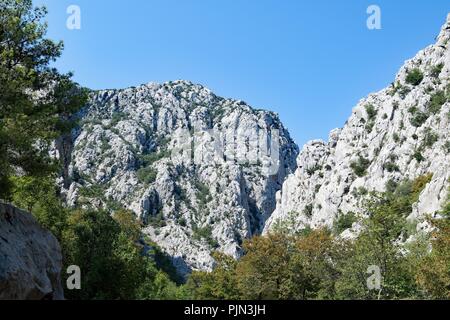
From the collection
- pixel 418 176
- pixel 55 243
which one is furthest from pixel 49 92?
pixel 418 176

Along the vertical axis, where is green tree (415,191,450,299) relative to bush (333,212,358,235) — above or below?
below

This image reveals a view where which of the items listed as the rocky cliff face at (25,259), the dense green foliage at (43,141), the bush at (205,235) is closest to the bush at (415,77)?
the bush at (205,235)

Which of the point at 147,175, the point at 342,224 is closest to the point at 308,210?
the point at 342,224

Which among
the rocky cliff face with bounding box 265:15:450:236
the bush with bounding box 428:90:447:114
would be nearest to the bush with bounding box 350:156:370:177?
the rocky cliff face with bounding box 265:15:450:236

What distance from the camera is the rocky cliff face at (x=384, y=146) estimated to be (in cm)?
10125

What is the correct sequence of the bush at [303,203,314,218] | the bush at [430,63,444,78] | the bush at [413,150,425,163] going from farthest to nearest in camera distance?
the bush at [303,203,314,218], the bush at [430,63,444,78], the bush at [413,150,425,163]

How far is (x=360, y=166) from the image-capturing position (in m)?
119

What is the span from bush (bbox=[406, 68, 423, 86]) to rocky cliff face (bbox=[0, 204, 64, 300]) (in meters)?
118

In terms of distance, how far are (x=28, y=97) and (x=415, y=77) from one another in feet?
390

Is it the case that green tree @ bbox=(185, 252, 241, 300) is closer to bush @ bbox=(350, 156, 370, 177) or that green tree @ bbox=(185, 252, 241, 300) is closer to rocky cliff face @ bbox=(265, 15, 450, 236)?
rocky cliff face @ bbox=(265, 15, 450, 236)

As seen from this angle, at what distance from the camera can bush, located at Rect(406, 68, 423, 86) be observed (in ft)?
401

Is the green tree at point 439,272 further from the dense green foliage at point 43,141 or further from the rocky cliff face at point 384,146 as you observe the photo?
the rocky cliff face at point 384,146

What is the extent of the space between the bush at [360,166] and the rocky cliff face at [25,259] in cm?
10082

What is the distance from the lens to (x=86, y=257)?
149 ft
